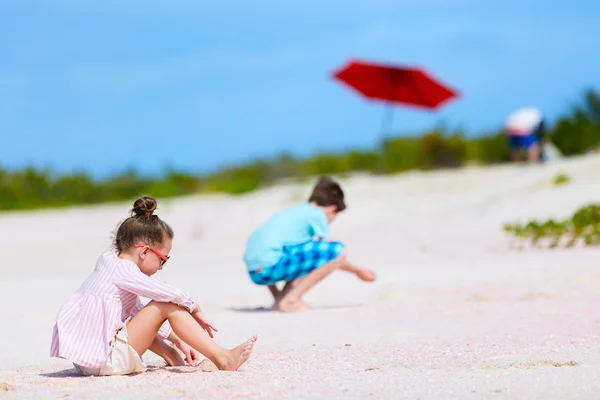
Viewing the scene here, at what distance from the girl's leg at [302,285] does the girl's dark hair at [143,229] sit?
8.19 feet

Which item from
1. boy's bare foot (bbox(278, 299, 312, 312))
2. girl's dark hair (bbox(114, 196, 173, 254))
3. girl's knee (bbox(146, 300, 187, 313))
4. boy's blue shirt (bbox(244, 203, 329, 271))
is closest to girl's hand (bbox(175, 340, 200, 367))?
girl's knee (bbox(146, 300, 187, 313))

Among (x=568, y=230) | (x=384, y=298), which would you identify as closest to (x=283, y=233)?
(x=384, y=298)

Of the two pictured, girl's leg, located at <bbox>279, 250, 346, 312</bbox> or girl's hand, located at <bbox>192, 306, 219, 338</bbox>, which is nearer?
girl's hand, located at <bbox>192, 306, 219, 338</bbox>

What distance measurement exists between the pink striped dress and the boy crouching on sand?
2.54 m

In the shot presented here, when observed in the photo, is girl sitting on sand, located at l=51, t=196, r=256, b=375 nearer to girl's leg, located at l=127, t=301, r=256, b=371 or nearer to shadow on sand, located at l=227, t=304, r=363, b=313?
girl's leg, located at l=127, t=301, r=256, b=371

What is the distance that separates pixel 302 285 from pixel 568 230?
513 cm

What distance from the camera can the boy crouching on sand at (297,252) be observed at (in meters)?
7.05

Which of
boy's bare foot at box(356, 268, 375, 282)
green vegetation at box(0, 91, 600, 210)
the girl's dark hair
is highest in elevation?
green vegetation at box(0, 91, 600, 210)

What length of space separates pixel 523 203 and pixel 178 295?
10650mm

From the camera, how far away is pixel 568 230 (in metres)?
11.1

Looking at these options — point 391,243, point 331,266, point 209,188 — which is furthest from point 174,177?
point 331,266

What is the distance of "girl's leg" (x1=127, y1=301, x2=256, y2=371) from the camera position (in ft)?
14.5

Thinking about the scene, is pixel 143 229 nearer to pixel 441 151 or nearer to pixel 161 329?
pixel 161 329

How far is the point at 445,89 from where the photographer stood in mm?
17188
